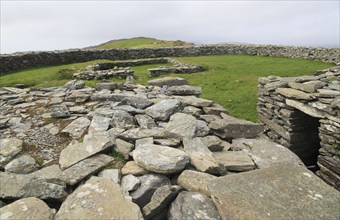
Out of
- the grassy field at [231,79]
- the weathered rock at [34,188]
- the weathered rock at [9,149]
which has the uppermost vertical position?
the weathered rock at [34,188]

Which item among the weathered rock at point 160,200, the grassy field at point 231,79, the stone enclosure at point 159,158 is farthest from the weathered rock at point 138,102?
the grassy field at point 231,79

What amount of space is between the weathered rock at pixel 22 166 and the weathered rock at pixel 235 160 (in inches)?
119

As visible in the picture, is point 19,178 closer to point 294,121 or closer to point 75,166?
point 75,166

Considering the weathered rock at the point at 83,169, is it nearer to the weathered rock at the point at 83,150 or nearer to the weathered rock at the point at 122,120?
the weathered rock at the point at 83,150

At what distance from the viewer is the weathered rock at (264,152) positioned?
15.3 feet

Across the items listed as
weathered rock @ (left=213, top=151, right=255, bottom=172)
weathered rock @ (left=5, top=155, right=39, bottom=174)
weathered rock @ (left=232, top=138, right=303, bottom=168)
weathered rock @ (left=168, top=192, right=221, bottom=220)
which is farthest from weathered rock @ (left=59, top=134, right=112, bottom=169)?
weathered rock @ (left=232, top=138, right=303, bottom=168)

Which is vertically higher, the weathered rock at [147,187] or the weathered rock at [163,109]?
the weathered rock at [163,109]

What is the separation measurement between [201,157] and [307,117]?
6409mm

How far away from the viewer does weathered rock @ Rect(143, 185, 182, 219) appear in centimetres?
329

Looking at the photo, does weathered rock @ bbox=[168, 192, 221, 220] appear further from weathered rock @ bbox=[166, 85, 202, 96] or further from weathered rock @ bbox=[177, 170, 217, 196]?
weathered rock @ bbox=[166, 85, 202, 96]

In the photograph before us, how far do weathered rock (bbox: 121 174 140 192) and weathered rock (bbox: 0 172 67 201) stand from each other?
30.0 inches

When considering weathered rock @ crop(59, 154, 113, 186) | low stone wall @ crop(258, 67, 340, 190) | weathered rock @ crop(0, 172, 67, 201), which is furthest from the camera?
low stone wall @ crop(258, 67, 340, 190)

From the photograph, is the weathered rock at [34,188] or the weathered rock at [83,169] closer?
the weathered rock at [34,188]

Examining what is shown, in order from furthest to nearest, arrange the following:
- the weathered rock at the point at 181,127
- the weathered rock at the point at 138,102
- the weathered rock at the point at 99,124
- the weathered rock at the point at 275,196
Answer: the weathered rock at the point at 138,102 < the weathered rock at the point at 99,124 < the weathered rock at the point at 181,127 < the weathered rock at the point at 275,196
